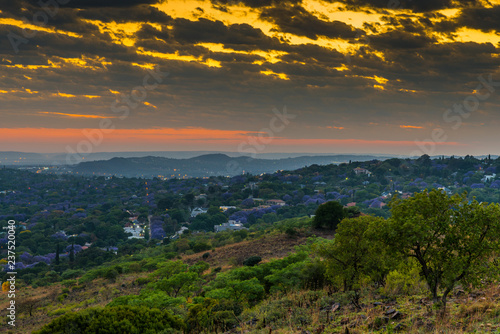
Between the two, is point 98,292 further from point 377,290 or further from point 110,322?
point 377,290

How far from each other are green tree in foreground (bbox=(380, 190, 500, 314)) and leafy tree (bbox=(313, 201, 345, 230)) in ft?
84.6

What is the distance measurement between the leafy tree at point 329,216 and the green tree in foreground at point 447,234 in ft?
84.6

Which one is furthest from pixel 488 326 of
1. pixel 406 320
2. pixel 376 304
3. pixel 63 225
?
pixel 63 225

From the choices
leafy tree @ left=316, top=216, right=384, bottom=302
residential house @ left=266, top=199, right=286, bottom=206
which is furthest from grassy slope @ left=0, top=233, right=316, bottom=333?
residential house @ left=266, top=199, right=286, bottom=206

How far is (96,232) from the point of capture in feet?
284

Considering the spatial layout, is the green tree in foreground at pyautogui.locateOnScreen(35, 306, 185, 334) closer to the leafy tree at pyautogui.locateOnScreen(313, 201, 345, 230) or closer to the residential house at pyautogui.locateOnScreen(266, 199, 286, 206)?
the leafy tree at pyautogui.locateOnScreen(313, 201, 345, 230)

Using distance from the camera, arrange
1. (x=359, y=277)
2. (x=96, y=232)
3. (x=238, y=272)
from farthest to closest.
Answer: (x=96, y=232) < (x=238, y=272) < (x=359, y=277)

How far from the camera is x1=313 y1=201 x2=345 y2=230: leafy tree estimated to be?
34.2m

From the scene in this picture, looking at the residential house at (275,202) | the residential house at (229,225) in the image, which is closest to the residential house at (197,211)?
the residential house at (229,225)

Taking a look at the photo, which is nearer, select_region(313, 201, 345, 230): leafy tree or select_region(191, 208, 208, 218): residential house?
select_region(313, 201, 345, 230): leafy tree

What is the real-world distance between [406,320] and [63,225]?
104 m

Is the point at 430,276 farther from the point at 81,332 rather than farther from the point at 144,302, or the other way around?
the point at 144,302

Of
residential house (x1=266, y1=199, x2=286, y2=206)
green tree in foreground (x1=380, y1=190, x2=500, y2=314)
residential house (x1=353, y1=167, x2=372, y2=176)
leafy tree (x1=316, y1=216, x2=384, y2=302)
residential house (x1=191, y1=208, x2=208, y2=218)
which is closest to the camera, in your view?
green tree in foreground (x1=380, y1=190, x2=500, y2=314)

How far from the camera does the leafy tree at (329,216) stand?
112 feet
